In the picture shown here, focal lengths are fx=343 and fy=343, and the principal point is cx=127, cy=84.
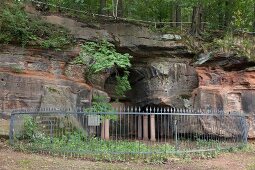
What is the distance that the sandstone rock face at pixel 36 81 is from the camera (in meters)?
13.8

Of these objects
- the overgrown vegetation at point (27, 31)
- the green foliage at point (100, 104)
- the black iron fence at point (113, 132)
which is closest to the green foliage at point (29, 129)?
the black iron fence at point (113, 132)

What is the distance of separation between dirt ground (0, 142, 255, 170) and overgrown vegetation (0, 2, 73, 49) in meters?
5.22

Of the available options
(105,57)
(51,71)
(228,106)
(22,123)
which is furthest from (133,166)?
(228,106)

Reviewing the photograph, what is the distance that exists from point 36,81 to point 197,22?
29.4 ft

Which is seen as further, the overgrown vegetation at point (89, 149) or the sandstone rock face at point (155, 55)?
the sandstone rock face at point (155, 55)

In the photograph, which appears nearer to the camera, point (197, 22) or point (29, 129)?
point (29, 129)

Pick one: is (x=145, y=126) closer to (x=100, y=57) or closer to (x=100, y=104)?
(x=100, y=104)

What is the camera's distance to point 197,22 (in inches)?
712

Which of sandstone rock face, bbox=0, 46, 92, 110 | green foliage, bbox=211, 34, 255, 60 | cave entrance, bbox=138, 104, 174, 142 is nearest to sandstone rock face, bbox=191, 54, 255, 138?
green foliage, bbox=211, 34, 255, 60

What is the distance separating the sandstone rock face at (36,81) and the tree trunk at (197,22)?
660 cm

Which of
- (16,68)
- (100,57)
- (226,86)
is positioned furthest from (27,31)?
(226,86)

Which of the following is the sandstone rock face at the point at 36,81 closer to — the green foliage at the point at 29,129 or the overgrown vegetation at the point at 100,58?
the overgrown vegetation at the point at 100,58

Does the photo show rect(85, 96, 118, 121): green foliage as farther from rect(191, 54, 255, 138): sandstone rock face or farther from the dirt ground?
the dirt ground

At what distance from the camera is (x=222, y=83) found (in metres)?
16.6
